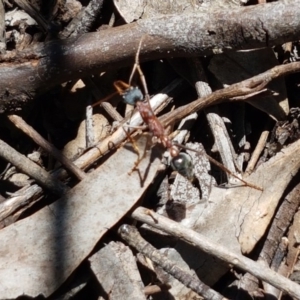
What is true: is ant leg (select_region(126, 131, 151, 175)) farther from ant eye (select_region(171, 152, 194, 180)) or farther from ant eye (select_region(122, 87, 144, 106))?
ant eye (select_region(122, 87, 144, 106))

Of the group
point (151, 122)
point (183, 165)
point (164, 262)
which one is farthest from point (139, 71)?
point (164, 262)

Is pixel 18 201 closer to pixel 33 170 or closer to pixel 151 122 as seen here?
pixel 33 170

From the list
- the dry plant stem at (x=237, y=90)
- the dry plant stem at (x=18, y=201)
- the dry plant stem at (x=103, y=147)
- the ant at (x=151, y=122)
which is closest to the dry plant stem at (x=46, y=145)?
the dry plant stem at (x=103, y=147)

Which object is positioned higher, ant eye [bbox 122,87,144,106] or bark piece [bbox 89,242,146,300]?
ant eye [bbox 122,87,144,106]

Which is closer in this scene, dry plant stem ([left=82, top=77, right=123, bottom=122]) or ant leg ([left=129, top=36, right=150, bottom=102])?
ant leg ([left=129, top=36, right=150, bottom=102])

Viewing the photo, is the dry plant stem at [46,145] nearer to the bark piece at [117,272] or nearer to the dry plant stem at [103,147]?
the dry plant stem at [103,147]

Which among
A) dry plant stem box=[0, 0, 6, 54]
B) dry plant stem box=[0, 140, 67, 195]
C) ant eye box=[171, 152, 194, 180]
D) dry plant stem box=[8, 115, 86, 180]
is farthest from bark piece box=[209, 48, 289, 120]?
dry plant stem box=[0, 0, 6, 54]
